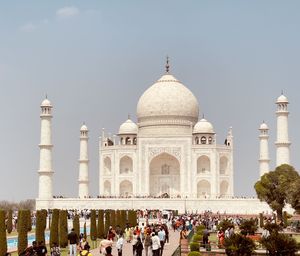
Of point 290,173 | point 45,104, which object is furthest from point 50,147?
point 290,173


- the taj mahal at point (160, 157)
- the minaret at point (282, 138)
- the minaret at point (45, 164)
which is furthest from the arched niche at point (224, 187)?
the minaret at point (45, 164)

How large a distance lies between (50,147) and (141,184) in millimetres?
6893

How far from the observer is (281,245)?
1614cm

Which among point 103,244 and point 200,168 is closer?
point 103,244

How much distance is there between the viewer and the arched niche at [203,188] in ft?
172

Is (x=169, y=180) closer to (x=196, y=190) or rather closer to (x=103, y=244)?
(x=196, y=190)

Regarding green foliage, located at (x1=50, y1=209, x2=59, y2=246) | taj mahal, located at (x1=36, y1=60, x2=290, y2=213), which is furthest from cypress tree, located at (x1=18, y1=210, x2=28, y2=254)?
taj mahal, located at (x1=36, y1=60, x2=290, y2=213)

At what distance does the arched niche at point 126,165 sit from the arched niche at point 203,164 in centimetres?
483

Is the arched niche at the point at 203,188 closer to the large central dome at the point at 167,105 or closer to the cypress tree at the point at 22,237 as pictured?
the large central dome at the point at 167,105

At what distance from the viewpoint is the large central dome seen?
55156 mm

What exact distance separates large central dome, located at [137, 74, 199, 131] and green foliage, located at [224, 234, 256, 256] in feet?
124

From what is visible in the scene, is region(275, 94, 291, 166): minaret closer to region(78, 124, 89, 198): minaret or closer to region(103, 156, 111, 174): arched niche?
region(103, 156, 111, 174): arched niche

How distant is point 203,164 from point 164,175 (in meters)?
3.08

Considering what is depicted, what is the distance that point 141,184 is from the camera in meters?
52.7
